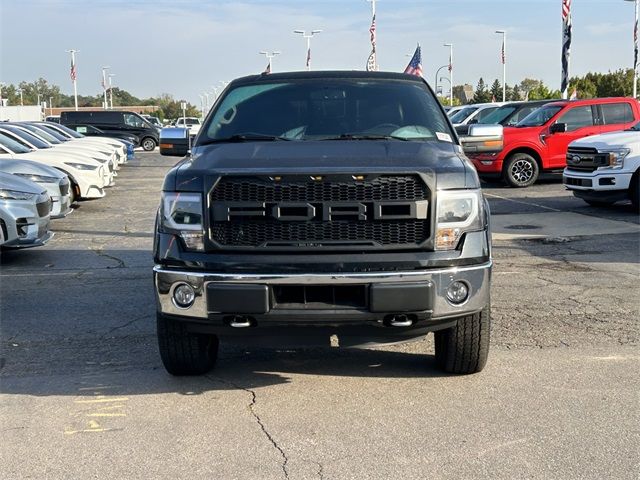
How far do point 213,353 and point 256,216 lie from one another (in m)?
1.19

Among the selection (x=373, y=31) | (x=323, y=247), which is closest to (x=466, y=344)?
(x=323, y=247)

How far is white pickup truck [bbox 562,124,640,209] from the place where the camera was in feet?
42.6

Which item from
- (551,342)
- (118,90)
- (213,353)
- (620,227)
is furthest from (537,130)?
(118,90)

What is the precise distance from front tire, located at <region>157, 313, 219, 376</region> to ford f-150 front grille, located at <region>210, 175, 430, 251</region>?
2.20 ft

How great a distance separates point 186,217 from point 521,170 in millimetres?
14803

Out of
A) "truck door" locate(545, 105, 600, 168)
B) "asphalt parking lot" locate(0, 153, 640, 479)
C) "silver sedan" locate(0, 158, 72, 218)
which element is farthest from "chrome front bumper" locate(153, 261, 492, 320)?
"truck door" locate(545, 105, 600, 168)

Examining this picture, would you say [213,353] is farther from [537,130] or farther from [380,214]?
[537,130]

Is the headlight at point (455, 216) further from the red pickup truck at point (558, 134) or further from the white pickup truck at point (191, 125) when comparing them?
the red pickup truck at point (558, 134)

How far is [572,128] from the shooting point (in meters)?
18.1

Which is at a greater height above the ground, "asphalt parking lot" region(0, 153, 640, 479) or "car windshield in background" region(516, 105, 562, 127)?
"car windshield in background" region(516, 105, 562, 127)

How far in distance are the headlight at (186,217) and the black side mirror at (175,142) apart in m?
1.89

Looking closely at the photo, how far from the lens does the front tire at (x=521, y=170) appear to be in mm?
18062

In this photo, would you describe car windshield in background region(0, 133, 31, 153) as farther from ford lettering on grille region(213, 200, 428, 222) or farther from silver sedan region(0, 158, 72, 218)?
ford lettering on grille region(213, 200, 428, 222)

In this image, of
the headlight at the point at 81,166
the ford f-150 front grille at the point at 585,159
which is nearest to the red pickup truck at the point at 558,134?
the ford f-150 front grille at the point at 585,159
